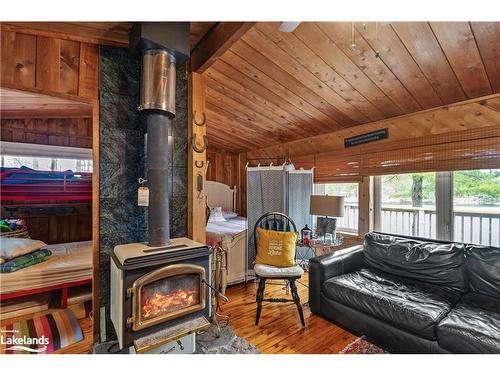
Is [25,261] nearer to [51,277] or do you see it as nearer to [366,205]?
[51,277]

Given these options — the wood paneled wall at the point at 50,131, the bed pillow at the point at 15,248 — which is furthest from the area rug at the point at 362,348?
the wood paneled wall at the point at 50,131

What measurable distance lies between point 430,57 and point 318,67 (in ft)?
3.02

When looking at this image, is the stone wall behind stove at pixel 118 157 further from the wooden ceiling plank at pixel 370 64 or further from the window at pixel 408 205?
the window at pixel 408 205

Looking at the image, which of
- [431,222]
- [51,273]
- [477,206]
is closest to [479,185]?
[477,206]

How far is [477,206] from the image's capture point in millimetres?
2615

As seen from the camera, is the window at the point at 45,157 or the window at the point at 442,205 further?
the window at the point at 45,157

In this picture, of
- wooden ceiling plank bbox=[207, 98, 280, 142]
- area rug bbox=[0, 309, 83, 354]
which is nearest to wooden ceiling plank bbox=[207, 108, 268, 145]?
wooden ceiling plank bbox=[207, 98, 280, 142]

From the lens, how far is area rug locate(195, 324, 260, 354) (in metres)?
1.90

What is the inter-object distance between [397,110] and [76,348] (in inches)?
158

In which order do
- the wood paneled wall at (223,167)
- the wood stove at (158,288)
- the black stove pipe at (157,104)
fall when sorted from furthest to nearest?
the wood paneled wall at (223,167)
the black stove pipe at (157,104)
the wood stove at (158,288)

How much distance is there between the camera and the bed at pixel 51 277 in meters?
2.30

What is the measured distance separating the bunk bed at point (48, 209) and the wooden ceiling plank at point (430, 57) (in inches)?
150

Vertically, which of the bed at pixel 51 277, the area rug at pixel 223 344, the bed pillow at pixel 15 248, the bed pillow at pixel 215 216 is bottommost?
the area rug at pixel 223 344
